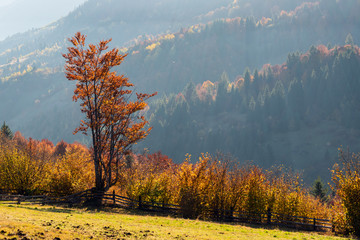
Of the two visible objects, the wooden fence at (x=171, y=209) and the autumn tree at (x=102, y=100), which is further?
the autumn tree at (x=102, y=100)

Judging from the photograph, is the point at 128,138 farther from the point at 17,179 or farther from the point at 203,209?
the point at 17,179

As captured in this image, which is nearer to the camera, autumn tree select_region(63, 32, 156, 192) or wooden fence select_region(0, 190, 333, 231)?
wooden fence select_region(0, 190, 333, 231)

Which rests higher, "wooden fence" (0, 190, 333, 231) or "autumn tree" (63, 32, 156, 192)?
"autumn tree" (63, 32, 156, 192)

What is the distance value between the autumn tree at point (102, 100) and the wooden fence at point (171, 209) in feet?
5.94

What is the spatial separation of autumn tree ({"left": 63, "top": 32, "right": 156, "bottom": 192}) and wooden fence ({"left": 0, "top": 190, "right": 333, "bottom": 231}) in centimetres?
181

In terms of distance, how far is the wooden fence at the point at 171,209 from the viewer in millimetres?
30602

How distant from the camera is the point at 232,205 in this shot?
33.4 m

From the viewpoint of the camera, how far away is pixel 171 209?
107 feet

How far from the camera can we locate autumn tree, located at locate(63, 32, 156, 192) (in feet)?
112

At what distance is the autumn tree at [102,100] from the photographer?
34.2 metres

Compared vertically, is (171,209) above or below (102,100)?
below

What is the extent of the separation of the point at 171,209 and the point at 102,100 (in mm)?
13572

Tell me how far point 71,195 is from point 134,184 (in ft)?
21.6

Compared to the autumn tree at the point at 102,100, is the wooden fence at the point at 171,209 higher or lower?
lower
